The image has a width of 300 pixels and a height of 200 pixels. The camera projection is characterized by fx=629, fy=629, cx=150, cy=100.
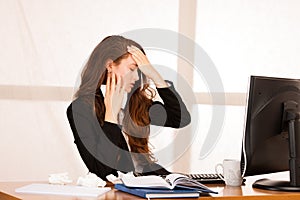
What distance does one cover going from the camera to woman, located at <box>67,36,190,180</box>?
279 centimetres

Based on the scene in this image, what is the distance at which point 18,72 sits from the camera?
3723 millimetres

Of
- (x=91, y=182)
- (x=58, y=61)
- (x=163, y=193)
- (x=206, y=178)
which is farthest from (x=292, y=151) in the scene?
(x=58, y=61)

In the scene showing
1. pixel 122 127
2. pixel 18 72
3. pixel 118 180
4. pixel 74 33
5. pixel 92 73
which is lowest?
pixel 118 180

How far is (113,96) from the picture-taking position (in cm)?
292

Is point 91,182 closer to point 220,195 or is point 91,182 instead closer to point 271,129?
point 220,195

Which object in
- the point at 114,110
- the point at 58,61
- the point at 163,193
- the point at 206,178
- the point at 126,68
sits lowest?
the point at 163,193

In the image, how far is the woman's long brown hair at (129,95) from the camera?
112 inches

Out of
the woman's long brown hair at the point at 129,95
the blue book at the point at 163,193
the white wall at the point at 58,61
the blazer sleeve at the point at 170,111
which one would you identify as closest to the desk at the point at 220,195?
the blue book at the point at 163,193

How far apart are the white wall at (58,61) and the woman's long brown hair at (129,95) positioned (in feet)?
2.84

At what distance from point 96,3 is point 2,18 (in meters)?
0.59

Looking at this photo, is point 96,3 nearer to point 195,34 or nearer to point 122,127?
point 195,34

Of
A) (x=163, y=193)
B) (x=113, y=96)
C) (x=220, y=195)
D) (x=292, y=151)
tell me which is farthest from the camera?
(x=113, y=96)

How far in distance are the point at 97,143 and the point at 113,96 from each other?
0.80 feet

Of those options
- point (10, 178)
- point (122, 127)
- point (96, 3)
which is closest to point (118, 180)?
point (122, 127)
